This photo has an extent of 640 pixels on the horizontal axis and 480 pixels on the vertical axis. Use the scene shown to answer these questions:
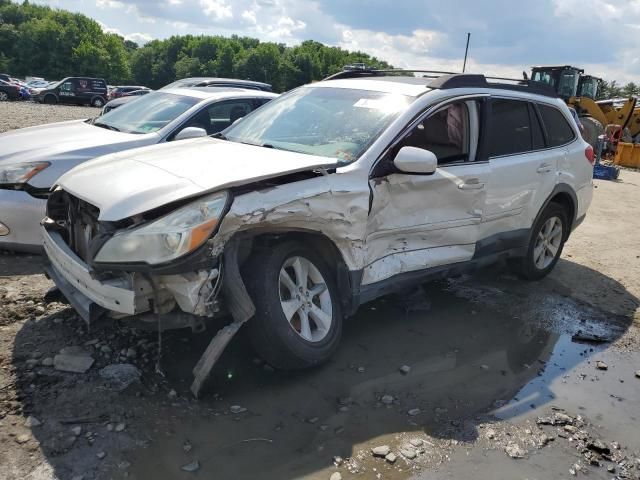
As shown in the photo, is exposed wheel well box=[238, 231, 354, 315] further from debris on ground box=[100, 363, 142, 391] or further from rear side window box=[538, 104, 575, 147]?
rear side window box=[538, 104, 575, 147]

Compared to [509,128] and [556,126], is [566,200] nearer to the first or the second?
[556,126]

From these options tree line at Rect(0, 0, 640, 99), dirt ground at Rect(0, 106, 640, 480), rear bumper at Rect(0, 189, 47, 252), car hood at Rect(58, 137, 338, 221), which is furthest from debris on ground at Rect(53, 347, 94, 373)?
tree line at Rect(0, 0, 640, 99)

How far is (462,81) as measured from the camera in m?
4.43

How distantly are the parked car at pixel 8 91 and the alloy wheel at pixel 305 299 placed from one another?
128 feet

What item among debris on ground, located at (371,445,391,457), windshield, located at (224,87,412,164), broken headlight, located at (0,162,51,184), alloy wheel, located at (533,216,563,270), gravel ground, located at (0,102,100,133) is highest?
windshield, located at (224,87,412,164)

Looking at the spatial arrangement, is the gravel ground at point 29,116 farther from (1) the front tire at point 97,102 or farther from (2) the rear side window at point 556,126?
(2) the rear side window at point 556,126

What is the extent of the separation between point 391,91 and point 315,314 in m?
1.85

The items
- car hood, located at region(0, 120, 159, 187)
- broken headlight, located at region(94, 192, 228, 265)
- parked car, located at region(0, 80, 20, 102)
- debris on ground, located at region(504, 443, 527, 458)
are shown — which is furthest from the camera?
parked car, located at region(0, 80, 20, 102)

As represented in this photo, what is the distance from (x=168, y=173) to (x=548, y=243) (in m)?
4.12

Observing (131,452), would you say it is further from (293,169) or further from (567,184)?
(567,184)

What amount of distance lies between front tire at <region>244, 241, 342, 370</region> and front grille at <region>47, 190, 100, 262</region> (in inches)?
38.6

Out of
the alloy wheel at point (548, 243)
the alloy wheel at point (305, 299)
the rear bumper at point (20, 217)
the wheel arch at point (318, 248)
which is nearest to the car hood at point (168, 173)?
the wheel arch at point (318, 248)

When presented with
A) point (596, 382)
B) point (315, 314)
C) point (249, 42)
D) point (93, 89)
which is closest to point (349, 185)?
point (315, 314)

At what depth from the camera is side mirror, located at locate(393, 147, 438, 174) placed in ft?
11.9
